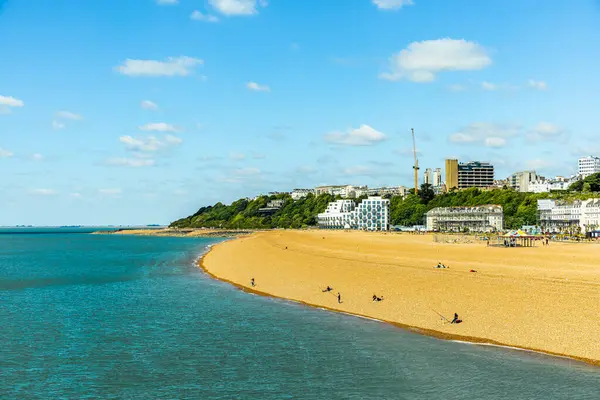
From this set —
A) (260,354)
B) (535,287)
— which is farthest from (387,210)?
(260,354)

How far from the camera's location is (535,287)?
32.5 metres

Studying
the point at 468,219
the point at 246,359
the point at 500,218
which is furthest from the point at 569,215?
the point at 246,359

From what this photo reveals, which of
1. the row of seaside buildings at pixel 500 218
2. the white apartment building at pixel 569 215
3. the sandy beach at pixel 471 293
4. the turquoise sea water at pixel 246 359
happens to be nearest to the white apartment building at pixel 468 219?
the row of seaside buildings at pixel 500 218

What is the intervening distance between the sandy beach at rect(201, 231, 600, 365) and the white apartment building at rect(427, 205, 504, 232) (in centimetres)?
9803

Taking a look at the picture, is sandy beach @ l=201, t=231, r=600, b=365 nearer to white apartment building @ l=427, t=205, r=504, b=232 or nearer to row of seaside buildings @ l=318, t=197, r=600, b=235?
row of seaside buildings @ l=318, t=197, r=600, b=235

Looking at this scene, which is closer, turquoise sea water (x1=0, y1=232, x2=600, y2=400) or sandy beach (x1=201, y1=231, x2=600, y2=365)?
turquoise sea water (x1=0, y1=232, x2=600, y2=400)

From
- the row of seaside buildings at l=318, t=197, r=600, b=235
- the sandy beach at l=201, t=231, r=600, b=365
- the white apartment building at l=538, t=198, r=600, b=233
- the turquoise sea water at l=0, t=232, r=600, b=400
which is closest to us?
the turquoise sea water at l=0, t=232, r=600, b=400

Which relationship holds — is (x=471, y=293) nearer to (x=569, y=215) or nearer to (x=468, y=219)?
(x=569, y=215)

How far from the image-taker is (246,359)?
21.8 metres

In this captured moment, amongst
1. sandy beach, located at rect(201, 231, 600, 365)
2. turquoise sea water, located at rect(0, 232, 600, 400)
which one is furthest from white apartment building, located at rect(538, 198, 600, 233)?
turquoise sea water, located at rect(0, 232, 600, 400)

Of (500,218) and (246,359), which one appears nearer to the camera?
(246,359)

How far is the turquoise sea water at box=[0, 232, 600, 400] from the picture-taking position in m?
18.0

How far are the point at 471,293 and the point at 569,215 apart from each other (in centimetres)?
11380

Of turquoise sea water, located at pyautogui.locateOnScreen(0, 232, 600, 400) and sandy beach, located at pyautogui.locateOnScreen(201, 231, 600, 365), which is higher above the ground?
sandy beach, located at pyautogui.locateOnScreen(201, 231, 600, 365)
